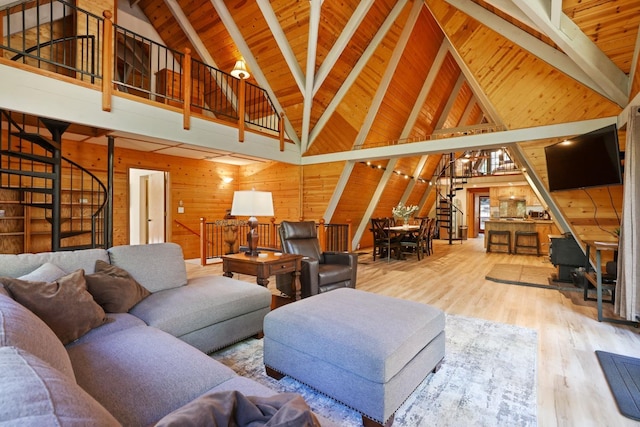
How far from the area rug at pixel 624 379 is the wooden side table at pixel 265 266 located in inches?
96.6

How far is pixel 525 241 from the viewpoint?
8188mm

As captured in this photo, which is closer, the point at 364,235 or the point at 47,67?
the point at 47,67

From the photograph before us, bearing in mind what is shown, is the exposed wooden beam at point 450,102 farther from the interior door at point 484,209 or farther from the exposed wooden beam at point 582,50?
the interior door at point 484,209

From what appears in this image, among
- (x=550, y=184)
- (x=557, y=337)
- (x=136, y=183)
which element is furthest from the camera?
(x=136, y=183)

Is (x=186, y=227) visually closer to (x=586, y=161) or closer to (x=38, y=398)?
(x=38, y=398)

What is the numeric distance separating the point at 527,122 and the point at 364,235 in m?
5.12

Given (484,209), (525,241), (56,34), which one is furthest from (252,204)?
(484,209)

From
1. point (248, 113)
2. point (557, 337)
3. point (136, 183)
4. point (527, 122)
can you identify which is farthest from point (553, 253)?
point (136, 183)

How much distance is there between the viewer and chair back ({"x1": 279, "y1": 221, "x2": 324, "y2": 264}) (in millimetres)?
3926

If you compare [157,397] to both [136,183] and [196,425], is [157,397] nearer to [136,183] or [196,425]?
[196,425]

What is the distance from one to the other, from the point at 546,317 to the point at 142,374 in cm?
378

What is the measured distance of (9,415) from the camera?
18.1 inches

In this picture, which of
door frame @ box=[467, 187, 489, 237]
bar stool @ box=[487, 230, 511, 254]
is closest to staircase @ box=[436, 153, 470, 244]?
door frame @ box=[467, 187, 489, 237]

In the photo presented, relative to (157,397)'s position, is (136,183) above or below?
above
